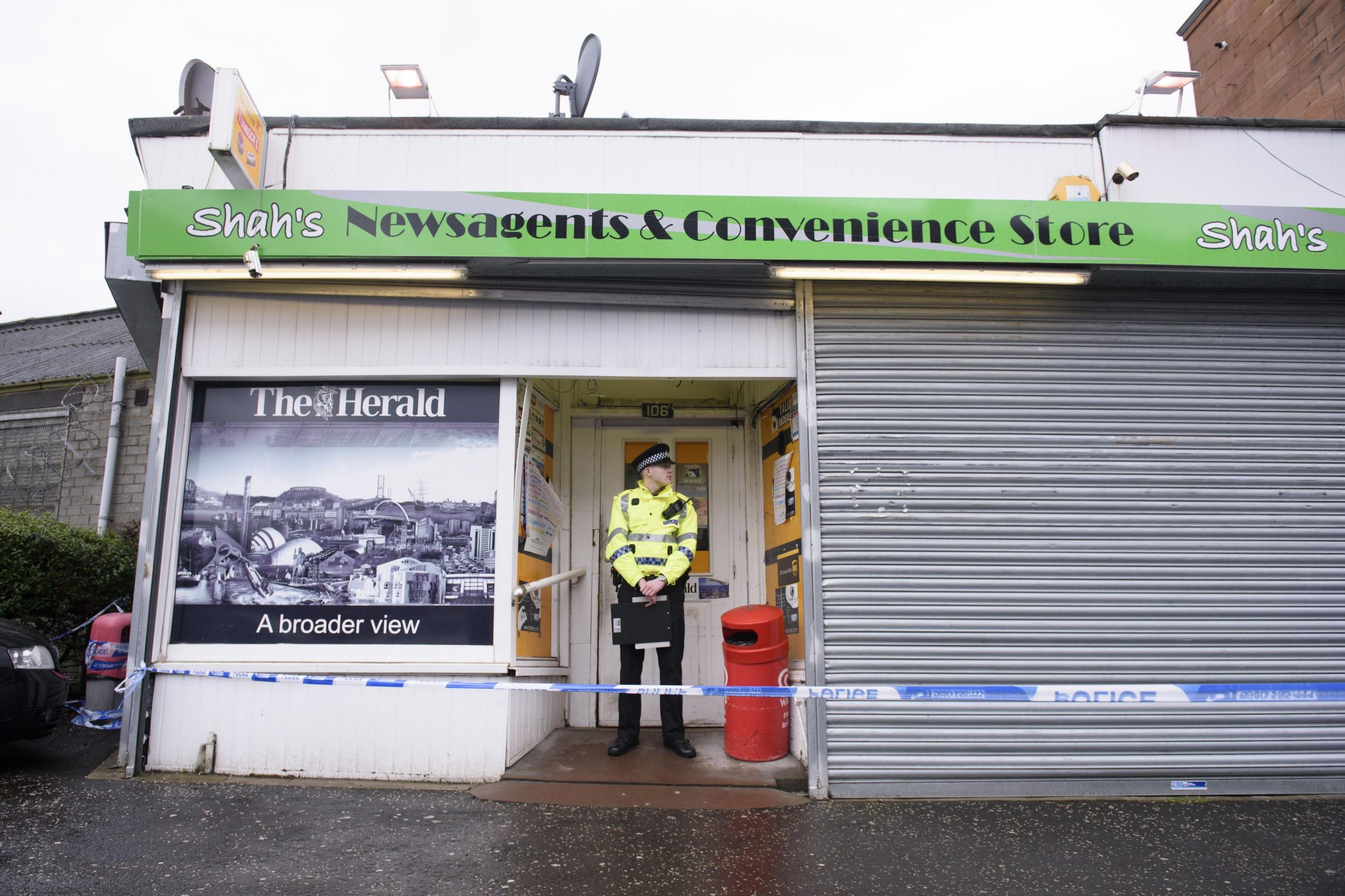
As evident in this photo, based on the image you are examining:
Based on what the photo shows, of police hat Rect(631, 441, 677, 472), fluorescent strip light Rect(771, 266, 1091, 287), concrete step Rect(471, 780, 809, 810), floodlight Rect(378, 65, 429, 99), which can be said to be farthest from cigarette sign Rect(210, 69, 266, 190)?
concrete step Rect(471, 780, 809, 810)

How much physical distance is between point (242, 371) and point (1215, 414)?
21.4 feet

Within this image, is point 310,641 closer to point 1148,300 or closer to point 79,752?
point 79,752

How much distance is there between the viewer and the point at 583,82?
271 inches

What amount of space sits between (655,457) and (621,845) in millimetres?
2595

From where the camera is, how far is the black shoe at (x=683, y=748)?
5539mm

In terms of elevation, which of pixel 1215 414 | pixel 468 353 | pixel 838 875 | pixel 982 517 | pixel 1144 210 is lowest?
pixel 838 875

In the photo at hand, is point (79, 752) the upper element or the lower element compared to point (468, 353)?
lower

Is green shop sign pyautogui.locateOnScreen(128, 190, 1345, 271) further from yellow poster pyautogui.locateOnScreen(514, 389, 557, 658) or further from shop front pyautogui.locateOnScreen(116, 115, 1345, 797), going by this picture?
yellow poster pyautogui.locateOnScreen(514, 389, 557, 658)

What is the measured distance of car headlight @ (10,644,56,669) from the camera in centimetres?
493

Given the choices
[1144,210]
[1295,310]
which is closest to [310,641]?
[1144,210]

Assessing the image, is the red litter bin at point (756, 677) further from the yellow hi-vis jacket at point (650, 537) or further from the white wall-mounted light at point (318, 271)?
the white wall-mounted light at point (318, 271)

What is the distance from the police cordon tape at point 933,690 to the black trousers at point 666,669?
0.58 metres

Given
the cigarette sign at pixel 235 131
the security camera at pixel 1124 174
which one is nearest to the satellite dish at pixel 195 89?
the cigarette sign at pixel 235 131

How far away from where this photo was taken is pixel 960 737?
198 inches
